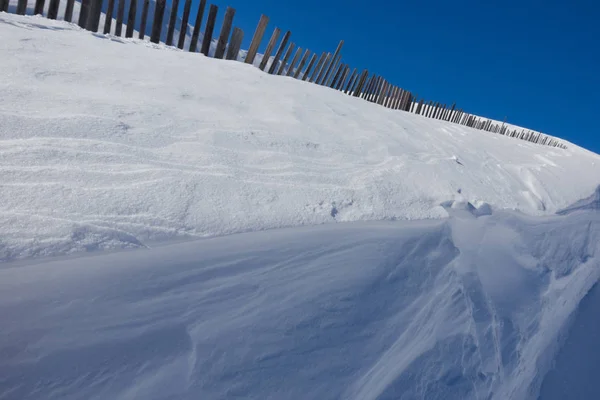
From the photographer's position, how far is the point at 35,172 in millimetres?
1181

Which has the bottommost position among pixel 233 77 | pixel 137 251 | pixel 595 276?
pixel 137 251

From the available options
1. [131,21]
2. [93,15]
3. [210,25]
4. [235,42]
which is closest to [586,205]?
[235,42]

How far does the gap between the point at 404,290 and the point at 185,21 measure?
4823 millimetres

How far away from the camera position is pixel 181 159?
1479 mm

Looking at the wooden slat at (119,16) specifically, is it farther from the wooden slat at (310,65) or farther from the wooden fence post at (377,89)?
the wooden fence post at (377,89)

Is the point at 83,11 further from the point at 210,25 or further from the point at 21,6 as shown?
the point at 210,25

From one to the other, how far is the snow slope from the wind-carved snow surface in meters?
0.11

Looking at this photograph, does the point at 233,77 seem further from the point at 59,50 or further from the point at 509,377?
the point at 509,377

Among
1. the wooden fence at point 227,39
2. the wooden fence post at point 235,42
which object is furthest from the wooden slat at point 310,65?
the wooden fence post at point 235,42

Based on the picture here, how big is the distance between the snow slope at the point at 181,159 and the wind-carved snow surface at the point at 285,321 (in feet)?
0.35

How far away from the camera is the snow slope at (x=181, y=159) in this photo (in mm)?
1113

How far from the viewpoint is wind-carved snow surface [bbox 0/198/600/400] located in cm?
84

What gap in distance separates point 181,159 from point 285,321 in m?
0.83

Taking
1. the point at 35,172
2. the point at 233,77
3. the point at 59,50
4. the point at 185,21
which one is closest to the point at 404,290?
the point at 35,172
